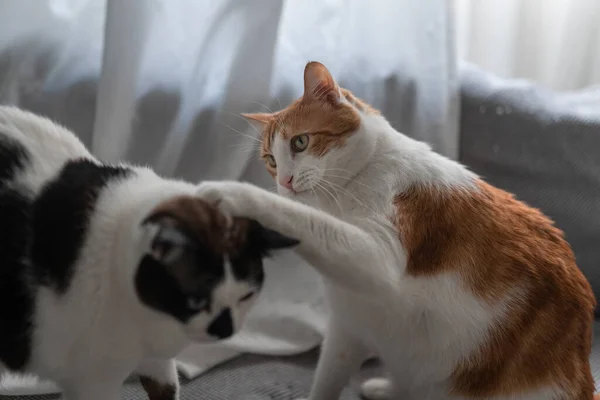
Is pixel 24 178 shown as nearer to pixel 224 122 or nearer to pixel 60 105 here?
pixel 60 105

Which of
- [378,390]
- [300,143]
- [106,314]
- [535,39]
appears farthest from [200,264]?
[535,39]

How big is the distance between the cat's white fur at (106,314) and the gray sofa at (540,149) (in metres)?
0.64

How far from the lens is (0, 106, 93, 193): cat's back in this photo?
0.84 meters

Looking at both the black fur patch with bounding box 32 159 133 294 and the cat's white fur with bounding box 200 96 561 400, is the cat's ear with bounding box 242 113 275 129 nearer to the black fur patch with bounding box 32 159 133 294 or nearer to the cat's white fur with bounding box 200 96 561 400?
the cat's white fur with bounding box 200 96 561 400

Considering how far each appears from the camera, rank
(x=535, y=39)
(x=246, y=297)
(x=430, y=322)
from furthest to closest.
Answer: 1. (x=535, y=39)
2. (x=430, y=322)
3. (x=246, y=297)

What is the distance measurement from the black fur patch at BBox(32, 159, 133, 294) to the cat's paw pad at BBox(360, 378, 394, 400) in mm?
721

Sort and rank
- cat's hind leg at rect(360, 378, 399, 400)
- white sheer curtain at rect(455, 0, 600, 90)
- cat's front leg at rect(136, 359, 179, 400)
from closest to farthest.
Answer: cat's front leg at rect(136, 359, 179, 400)
cat's hind leg at rect(360, 378, 399, 400)
white sheer curtain at rect(455, 0, 600, 90)

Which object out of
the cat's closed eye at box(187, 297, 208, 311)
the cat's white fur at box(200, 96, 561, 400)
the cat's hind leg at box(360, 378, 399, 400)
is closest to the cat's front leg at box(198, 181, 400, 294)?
the cat's white fur at box(200, 96, 561, 400)

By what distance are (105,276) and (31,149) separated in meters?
0.23

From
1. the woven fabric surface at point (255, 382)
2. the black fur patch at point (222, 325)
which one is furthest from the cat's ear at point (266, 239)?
the woven fabric surface at point (255, 382)

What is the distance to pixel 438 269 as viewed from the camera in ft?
3.27

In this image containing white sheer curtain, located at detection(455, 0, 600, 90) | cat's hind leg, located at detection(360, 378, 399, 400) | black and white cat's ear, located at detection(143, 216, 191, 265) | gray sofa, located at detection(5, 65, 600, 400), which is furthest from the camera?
white sheer curtain, located at detection(455, 0, 600, 90)

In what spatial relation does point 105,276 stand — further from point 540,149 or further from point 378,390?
point 540,149

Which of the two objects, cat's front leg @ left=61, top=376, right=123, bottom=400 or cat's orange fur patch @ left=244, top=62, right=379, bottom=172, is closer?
cat's front leg @ left=61, top=376, right=123, bottom=400
